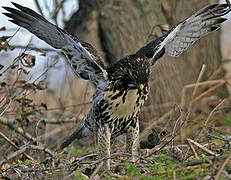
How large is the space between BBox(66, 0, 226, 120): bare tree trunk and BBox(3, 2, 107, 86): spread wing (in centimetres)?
310

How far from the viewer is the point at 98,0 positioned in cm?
766

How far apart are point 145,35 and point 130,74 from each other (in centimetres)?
342

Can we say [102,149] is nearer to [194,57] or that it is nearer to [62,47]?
[62,47]

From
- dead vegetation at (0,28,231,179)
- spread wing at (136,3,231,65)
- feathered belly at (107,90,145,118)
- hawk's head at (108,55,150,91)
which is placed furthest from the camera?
spread wing at (136,3,231,65)

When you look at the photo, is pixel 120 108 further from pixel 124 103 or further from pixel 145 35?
pixel 145 35

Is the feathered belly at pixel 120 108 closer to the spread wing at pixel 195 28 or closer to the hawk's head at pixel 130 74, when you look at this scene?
the hawk's head at pixel 130 74

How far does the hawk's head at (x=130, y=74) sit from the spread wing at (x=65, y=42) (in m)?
0.12

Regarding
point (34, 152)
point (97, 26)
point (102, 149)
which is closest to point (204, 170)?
point (102, 149)

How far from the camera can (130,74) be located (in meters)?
3.66

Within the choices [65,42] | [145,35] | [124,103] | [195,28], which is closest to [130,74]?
[124,103]

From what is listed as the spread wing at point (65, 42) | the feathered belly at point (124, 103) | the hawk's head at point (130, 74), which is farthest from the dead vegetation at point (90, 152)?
the hawk's head at point (130, 74)

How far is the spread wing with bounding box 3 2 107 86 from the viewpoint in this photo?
3.69 meters

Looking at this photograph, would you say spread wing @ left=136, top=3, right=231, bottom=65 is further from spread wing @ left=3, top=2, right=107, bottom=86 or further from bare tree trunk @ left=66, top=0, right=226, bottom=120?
bare tree trunk @ left=66, top=0, right=226, bottom=120

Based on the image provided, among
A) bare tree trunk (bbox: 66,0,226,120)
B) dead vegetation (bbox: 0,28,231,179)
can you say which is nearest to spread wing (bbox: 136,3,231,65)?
dead vegetation (bbox: 0,28,231,179)
